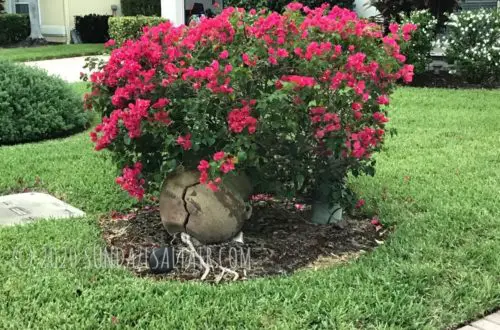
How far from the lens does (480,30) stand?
10750 millimetres

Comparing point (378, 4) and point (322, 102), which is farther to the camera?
point (378, 4)

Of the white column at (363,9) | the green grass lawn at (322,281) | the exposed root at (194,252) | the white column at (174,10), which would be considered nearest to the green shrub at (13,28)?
the white column at (174,10)

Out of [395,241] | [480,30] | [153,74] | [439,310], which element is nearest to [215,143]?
[153,74]

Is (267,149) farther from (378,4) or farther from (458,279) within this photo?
(378,4)

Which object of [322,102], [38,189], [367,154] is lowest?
[38,189]

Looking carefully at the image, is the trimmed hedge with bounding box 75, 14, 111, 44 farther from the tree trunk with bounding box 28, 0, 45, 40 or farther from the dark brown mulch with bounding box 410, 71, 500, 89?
the dark brown mulch with bounding box 410, 71, 500, 89

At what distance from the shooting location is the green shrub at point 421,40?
36.2 ft

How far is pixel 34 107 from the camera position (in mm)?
7605

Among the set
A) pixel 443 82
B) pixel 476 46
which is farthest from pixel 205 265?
pixel 443 82

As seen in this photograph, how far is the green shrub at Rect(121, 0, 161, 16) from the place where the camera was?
21938 millimetres

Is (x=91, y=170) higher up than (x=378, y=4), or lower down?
lower down

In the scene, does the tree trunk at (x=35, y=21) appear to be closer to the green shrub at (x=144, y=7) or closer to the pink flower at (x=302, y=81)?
the green shrub at (x=144, y=7)

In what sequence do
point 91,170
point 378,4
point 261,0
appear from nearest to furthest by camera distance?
1. point 91,170
2. point 378,4
3. point 261,0

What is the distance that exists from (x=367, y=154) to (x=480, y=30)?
7851mm
